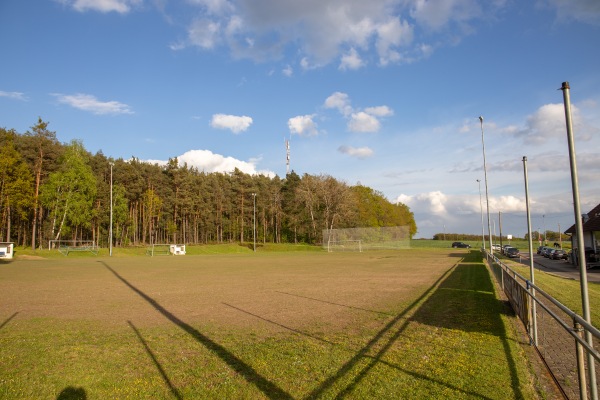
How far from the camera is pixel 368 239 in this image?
75.9m

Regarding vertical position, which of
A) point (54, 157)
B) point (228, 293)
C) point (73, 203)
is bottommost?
point (228, 293)

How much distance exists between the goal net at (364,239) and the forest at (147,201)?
7658 millimetres

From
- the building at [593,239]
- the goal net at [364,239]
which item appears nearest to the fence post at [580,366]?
the building at [593,239]

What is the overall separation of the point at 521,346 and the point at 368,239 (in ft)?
227

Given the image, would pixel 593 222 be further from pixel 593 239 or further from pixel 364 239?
pixel 364 239

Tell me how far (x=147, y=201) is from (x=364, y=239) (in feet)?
132

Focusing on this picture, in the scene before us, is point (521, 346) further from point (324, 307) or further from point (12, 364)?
point (12, 364)

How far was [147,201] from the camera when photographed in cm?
7138

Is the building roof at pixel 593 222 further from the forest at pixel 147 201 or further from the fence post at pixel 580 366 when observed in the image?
the forest at pixel 147 201

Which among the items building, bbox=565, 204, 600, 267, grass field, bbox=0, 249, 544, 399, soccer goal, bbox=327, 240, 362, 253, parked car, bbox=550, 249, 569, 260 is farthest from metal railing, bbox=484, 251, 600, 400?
soccer goal, bbox=327, 240, 362, 253

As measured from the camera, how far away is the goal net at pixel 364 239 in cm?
7362

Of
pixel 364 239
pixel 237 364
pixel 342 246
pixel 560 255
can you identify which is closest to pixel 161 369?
pixel 237 364

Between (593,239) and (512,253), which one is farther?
(512,253)

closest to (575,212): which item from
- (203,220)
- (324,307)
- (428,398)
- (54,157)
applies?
(428,398)
